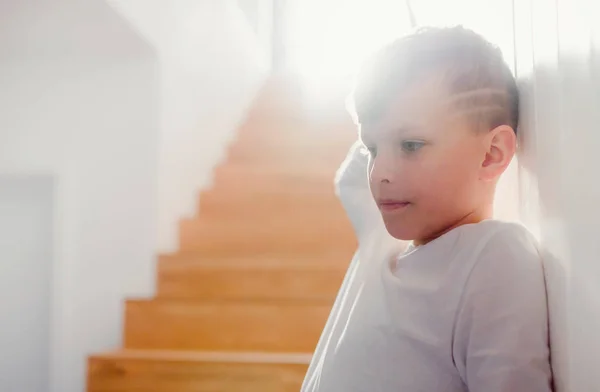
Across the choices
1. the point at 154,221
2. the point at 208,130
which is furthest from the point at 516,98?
the point at 208,130

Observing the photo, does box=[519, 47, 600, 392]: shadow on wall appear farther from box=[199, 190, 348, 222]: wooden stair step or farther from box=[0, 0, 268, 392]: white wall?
box=[199, 190, 348, 222]: wooden stair step

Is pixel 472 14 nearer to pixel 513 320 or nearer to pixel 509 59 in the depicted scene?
pixel 509 59

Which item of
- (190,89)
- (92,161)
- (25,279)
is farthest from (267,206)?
(25,279)

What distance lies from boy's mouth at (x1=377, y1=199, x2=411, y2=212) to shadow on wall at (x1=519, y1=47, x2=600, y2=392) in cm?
13

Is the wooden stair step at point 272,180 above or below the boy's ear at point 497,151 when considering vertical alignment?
above

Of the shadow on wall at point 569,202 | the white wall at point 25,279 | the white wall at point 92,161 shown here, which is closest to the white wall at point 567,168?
the shadow on wall at point 569,202

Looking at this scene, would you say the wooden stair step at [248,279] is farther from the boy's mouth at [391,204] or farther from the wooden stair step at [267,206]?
the boy's mouth at [391,204]

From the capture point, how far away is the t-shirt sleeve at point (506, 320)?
21.0 inches

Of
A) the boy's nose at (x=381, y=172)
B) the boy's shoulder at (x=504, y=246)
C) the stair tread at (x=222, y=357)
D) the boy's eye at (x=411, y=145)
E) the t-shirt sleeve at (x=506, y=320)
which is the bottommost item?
the stair tread at (x=222, y=357)

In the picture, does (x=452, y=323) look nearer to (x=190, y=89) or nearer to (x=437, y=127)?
(x=437, y=127)

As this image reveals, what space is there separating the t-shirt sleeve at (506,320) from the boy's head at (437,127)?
3.1 inches

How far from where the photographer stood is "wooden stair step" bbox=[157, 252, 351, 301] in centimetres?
222

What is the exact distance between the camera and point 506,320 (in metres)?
0.54

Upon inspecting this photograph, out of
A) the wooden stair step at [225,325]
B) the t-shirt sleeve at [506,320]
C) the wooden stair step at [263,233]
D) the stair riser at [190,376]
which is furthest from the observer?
the wooden stair step at [263,233]
